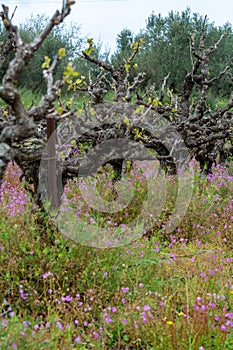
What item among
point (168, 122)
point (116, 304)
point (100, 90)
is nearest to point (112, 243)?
point (116, 304)

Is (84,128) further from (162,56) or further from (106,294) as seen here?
(162,56)

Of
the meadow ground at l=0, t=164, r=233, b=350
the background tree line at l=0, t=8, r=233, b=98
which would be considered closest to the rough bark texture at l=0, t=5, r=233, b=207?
the meadow ground at l=0, t=164, r=233, b=350

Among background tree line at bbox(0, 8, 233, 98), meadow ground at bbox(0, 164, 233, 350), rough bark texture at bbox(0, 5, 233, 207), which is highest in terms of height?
background tree line at bbox(0, 8, 233, 98)

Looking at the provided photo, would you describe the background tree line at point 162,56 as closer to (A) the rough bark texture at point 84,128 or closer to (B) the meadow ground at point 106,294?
(A) the rough bark texture at point 84,128

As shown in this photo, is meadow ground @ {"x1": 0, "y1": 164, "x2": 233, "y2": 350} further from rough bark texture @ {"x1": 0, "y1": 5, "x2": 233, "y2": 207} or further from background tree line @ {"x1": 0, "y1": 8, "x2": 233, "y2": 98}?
background tree line @ {"x1": 0, "y1": 8, "x2": 233, "y2": 98}

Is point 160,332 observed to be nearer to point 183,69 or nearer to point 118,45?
point 183,69

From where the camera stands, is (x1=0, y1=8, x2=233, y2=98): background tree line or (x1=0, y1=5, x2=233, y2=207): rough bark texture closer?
(x1=0, y1=5, x2=233, y2=207): rough bark texture

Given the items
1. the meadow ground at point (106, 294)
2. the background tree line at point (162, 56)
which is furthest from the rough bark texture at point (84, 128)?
the background tree line at point (162, 56)

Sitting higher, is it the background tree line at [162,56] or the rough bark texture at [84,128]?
the background tree line at [162,56]

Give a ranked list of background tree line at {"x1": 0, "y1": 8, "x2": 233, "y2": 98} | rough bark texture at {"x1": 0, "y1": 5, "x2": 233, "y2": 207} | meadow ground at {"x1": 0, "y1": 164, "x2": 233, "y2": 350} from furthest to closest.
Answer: background tree line at {"x1": 0, "y1": 8, "x2": 233, "y2": 98}, meadow ground at {"x1": 0, "y1": 164, "x2": 233, "y2": 350}, rough bark texture at {"x1": 0, "y1": 5, "x2": 233, "y2": 207}

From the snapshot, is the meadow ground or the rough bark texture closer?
the rough bark texture

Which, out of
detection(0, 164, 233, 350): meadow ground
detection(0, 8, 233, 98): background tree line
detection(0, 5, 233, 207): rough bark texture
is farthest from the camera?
detection(0, 8, 233, 98): background tree line

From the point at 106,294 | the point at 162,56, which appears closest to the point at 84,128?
the point at 106,294

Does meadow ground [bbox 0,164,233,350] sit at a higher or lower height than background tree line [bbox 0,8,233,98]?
lower
